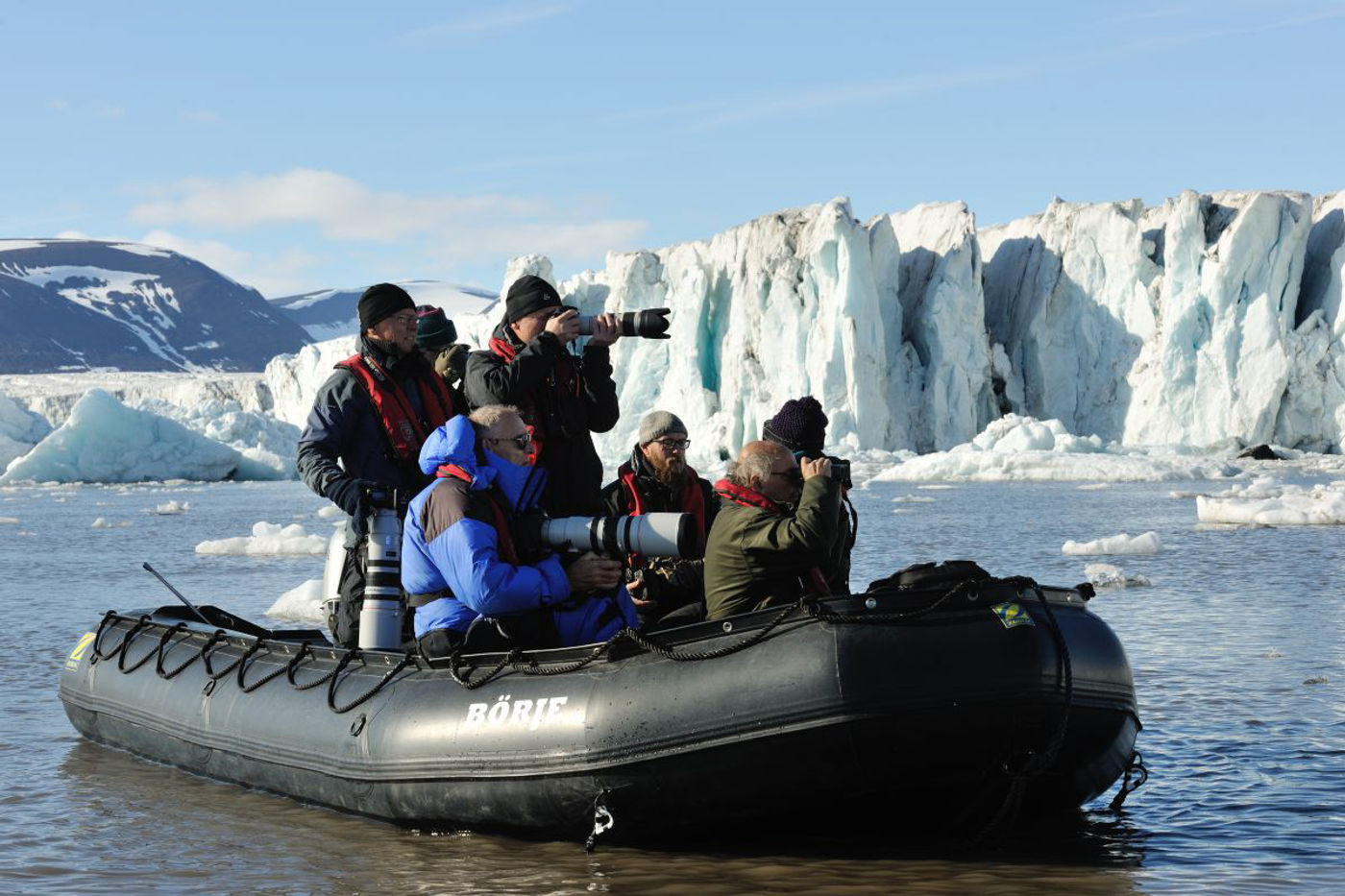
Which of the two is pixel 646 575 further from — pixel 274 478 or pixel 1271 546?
pixel 274 478

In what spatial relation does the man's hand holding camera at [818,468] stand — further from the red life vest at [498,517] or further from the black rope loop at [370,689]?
the black rope loop at [370,689]

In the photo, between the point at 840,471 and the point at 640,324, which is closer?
the point at 840,471

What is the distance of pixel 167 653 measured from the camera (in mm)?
6113

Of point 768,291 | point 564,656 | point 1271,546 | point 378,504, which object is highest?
point 768,291

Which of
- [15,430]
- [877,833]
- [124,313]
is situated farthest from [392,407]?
[124,313]

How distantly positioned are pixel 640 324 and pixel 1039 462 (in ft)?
86.7

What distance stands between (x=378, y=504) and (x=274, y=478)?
40.6 meters

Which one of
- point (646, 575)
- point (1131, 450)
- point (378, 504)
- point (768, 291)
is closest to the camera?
point (378, 504)

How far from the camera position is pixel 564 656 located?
4.62 m

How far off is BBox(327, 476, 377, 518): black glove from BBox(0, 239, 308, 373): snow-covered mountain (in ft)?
407

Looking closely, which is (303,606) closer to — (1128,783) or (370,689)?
(370,689)

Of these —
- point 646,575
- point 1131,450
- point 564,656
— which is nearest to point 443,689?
point 564,656

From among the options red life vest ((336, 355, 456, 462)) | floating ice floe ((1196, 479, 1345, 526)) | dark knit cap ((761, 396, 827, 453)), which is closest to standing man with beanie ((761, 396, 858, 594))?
dark knit cap ((761, 396, 827, 453))

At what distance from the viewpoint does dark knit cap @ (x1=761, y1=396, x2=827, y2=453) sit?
16.8 ft
